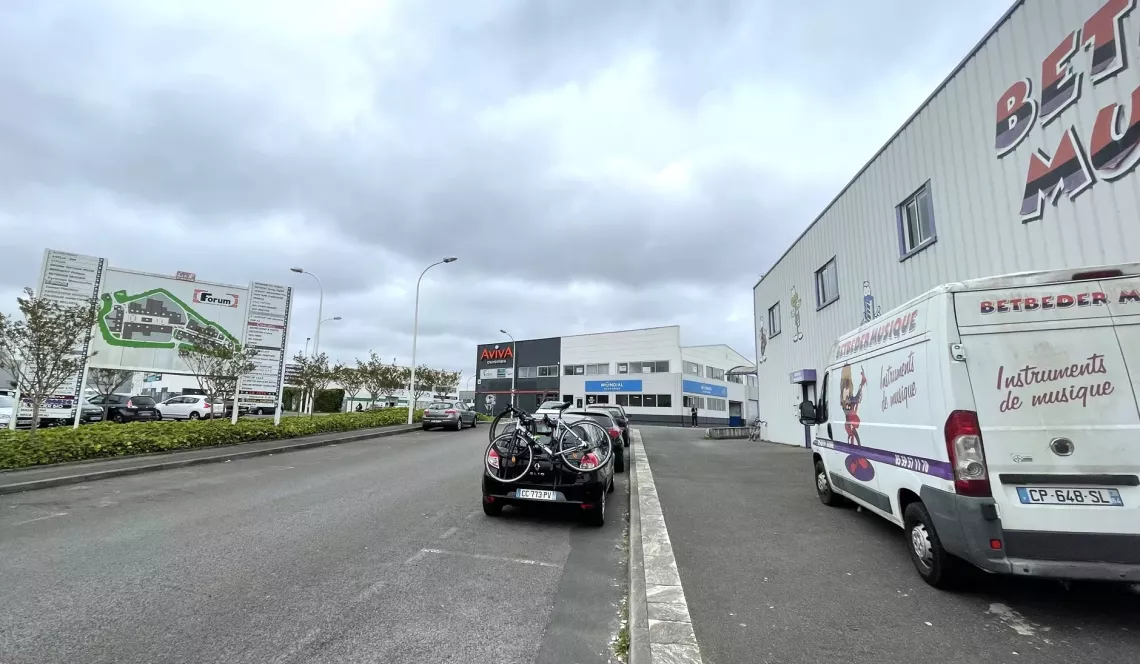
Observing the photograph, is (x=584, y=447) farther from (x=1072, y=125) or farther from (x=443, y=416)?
(x=443, y=416)

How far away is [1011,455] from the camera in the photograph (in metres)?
3.60

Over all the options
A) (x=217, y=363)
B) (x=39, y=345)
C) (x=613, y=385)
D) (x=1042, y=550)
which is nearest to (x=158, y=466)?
(x=39, y=345)

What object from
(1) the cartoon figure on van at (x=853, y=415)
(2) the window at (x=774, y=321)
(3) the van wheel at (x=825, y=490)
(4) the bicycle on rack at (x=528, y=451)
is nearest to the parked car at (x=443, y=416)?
(2) the window at (x=774, y=321)

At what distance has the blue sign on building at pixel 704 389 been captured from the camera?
1880 inches

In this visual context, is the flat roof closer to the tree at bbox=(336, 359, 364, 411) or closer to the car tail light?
the car tail light

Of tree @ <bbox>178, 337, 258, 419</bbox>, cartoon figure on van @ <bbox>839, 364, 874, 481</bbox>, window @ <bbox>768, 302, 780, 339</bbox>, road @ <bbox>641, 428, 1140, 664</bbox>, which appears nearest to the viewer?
road @ <bbox>641, 428, 1140, 664</bbox>

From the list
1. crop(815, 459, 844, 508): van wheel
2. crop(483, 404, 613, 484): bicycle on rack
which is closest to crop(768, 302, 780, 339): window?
crop(815, 459, 844, 508): van wheel

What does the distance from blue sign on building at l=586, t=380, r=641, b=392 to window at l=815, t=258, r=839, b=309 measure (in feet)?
107

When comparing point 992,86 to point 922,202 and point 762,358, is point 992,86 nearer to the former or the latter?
point 922,202

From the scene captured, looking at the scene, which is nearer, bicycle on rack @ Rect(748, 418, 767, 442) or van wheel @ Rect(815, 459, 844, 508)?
van wheel @ Rect(815, 459, 844, 508)

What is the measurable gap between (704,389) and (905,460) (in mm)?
48049

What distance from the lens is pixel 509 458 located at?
22.3 ft

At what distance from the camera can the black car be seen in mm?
6582

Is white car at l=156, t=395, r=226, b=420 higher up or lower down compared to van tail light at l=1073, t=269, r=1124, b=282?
lower down
